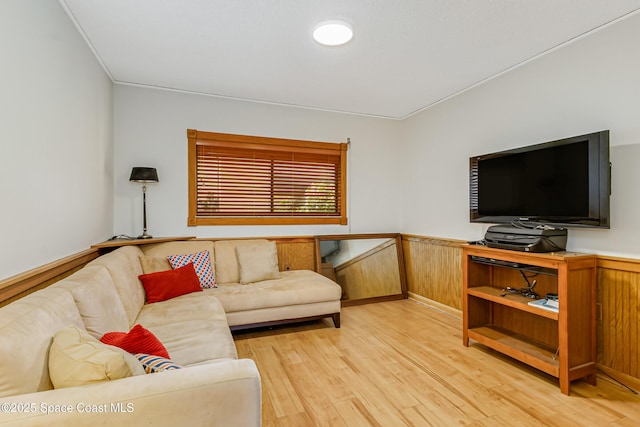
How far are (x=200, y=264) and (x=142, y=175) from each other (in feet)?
3.45

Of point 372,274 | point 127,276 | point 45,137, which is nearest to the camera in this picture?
point 45,137

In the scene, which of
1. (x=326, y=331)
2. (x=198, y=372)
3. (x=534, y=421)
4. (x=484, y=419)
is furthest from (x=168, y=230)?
(x=534, y=421)

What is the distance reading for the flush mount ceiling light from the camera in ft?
7.44

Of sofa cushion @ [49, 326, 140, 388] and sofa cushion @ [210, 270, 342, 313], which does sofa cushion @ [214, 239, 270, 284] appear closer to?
sofa cushion @ [210, 270, 342, 313]

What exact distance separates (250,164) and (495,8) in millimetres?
2788

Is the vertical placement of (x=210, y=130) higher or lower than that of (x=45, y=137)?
higher

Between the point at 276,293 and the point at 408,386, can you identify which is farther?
the point at 276,293

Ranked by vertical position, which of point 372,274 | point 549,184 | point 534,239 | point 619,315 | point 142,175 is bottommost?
point 372,274

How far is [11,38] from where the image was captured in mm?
1510

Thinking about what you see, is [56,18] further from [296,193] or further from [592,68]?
[592,68]

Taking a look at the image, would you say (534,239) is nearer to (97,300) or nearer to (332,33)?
(332,33)

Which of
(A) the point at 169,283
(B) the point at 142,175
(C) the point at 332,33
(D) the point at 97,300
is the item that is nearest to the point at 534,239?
(C) the point at 332,33

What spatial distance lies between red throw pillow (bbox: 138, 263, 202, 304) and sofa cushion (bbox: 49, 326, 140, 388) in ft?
5.50

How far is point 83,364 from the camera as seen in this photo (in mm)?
1035
